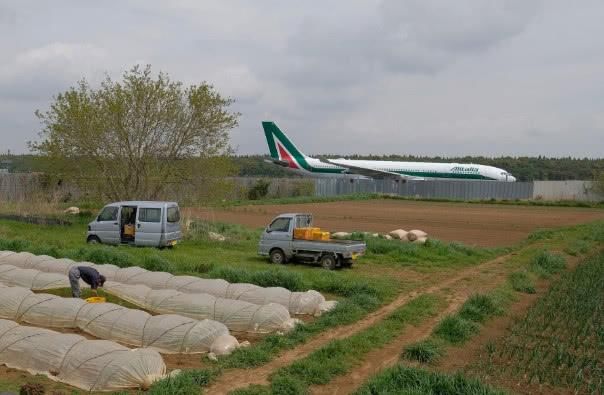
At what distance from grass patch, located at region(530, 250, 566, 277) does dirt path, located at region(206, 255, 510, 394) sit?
278 cm

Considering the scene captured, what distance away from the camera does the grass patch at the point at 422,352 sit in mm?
9940

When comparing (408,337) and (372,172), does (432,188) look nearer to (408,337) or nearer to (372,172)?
(372,172)

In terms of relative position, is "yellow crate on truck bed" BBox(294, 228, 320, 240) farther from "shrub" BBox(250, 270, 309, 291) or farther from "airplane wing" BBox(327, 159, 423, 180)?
"airplane wing" BBox(327, 159, 423, 180)

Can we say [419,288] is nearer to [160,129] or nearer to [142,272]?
[142,272]

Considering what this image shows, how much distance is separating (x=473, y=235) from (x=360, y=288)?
17529mm

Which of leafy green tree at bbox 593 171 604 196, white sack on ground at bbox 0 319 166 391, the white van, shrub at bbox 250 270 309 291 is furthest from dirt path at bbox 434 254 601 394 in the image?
leafy green tree at bbox 593 171 604 196

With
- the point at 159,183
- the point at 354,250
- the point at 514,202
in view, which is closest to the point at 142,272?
the point at 354,250

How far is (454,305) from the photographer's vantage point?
14.2 meters

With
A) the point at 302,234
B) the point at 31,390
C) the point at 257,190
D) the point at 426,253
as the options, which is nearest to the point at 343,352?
the point at 31,390

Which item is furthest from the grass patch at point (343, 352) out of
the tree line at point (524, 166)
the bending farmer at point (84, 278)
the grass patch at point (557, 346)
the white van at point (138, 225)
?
the tree line at point (524, 166)

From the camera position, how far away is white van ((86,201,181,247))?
71.8 ft

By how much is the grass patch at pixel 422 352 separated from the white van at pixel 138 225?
1324 centimetres

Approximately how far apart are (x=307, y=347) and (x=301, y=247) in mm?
9003

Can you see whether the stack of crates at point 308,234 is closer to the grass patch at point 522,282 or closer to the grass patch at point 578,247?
the grass patch at point 522,282
